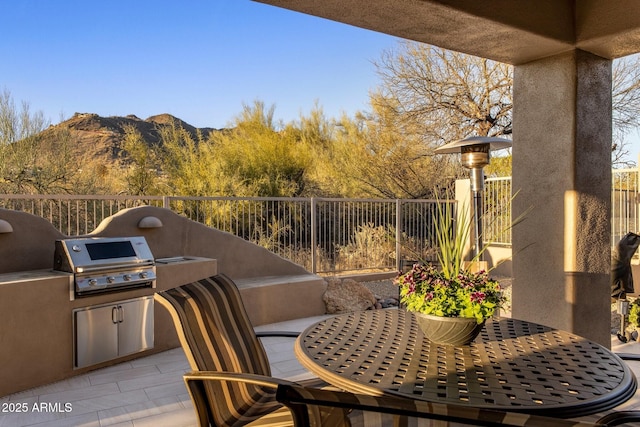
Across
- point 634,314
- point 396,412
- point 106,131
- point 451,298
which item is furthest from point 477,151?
point 106,131

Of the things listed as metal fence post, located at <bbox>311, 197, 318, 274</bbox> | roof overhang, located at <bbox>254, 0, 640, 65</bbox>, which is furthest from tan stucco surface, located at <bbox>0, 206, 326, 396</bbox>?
roof overhang, located at <bbox>254, 0, 640, 65</bbox>

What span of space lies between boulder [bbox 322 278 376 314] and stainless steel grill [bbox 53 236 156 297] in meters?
2.52

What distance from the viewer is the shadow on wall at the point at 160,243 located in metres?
3.93

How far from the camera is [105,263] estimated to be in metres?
3.87

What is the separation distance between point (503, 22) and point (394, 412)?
8.66 feet

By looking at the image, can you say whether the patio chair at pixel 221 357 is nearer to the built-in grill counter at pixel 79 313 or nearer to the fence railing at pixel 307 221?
the built-in grill counter at pixel 79 313

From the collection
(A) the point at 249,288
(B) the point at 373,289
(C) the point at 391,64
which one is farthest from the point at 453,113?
(A) the point at 249,288

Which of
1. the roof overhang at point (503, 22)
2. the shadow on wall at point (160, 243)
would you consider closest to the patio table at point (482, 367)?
the roof overhang at point (503, 22)

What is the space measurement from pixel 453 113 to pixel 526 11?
9159mm

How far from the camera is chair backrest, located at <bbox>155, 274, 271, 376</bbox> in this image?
1929mm

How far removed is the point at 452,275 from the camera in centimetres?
212

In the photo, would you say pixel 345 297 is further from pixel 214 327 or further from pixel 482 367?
pixel 482 367

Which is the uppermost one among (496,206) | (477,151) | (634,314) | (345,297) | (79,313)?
(477,151)

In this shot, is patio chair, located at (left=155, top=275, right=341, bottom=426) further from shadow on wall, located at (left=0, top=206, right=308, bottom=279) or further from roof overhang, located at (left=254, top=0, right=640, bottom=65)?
shadow on wall, located at (left=0, top=206, right=308, bottom=279)
